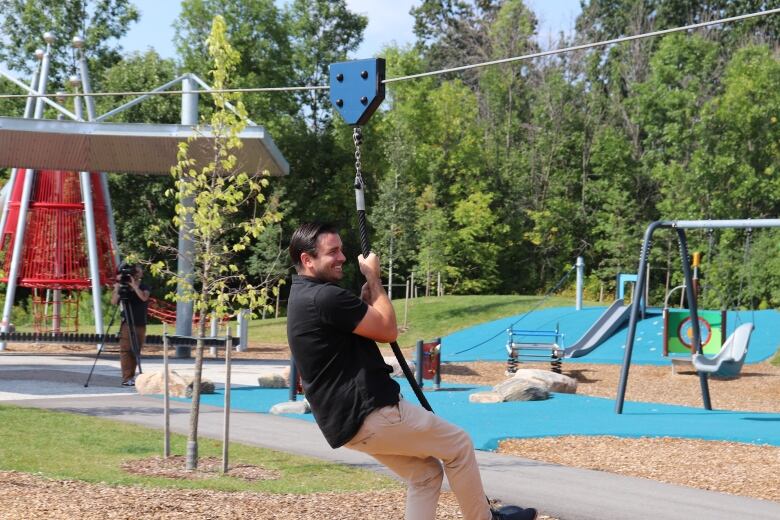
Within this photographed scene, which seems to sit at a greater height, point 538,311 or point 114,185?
point 114,185

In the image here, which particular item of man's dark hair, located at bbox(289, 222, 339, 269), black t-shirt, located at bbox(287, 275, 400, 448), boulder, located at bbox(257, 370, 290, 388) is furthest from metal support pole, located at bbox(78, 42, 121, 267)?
black t-shirt, located at bbox(287, 275, 400, 448)

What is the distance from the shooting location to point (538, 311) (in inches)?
1261

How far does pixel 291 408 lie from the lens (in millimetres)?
13391

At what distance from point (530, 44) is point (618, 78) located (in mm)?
5258

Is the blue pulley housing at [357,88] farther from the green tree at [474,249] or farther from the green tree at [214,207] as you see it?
the green tree at [474,249]

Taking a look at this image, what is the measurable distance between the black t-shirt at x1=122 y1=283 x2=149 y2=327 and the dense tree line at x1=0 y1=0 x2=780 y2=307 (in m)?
18.9

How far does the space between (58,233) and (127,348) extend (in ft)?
29.9

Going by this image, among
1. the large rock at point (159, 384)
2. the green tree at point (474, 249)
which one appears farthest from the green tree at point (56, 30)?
the large rock at point (159, 384)

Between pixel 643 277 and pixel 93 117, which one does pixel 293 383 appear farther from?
pixel 93 117

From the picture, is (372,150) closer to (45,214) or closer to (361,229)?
(45,214)

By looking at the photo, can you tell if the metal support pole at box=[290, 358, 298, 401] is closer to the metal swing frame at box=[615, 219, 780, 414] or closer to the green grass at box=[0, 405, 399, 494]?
the green grass at box=[0, 405, 399, 494]

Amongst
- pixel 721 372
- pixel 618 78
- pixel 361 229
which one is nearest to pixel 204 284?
pixel 361 229

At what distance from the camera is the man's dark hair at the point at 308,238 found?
522 cm

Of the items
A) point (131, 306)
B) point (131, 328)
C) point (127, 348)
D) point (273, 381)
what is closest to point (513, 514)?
point (131, 328)
